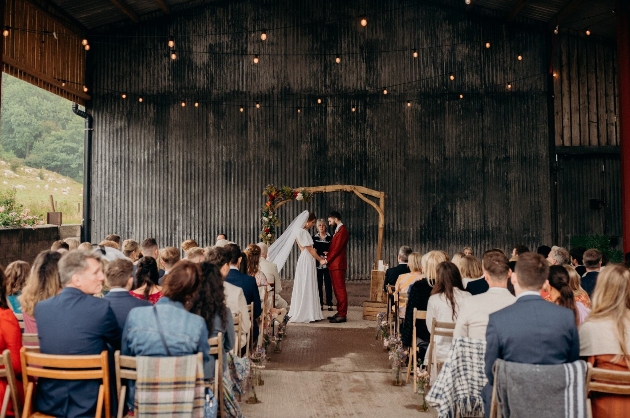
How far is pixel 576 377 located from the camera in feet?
10.4

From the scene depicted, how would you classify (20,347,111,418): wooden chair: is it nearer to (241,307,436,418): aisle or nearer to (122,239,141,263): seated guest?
(241,307,436,418): aisle

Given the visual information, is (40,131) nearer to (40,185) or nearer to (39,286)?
(40,185)

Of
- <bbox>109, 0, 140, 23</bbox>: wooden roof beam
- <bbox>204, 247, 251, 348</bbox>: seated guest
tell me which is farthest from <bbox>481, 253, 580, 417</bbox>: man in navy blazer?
<bbox>109, 0, 140, 23</bbox>: wooden roof beam

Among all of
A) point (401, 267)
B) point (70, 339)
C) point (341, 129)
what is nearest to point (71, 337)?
point (70, 339)

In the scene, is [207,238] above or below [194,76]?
below

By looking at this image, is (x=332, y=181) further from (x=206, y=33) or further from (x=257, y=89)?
(x=206, y=33)

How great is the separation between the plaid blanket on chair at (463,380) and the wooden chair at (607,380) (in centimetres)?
99

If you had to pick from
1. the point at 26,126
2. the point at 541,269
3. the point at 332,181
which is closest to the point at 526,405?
the point at 541,269

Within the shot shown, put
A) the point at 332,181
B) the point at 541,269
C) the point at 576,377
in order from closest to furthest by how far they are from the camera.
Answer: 1. the point at 576,377
2. the point at 541,269
3. the point at 332,181

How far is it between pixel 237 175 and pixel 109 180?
323cm

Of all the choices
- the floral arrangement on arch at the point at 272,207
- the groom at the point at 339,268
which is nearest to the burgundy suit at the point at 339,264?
the groom at the point at 339,268

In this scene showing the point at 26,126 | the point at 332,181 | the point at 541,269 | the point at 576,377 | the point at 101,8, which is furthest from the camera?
the point at 26,126

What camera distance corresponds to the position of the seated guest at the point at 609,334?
3375 millimetres

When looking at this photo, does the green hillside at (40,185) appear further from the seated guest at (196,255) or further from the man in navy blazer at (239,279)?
the seated guest at (196,255)
